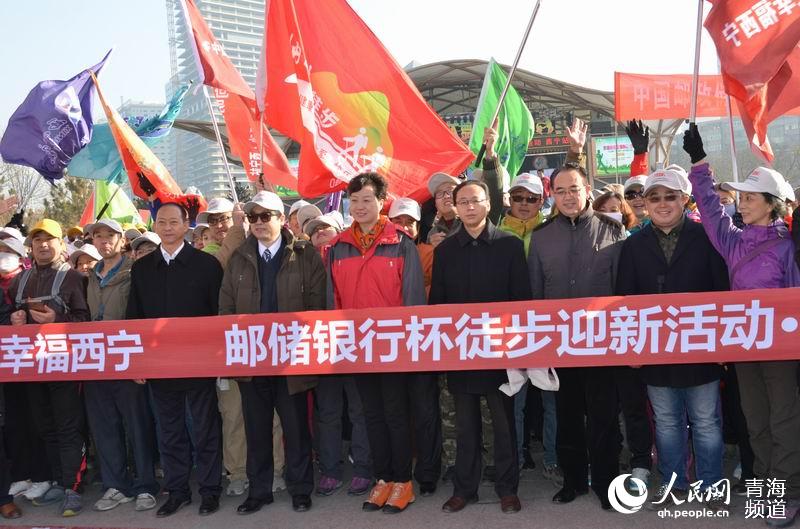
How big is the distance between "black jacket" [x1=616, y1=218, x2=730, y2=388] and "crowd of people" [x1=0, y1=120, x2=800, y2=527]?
0.01m

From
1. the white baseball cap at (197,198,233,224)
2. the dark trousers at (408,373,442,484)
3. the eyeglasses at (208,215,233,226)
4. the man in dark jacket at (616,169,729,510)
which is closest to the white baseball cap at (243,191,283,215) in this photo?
the white baseball cap at (197,198,233,224)

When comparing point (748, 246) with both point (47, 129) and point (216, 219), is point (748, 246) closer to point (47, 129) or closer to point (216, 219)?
point (216, 219)

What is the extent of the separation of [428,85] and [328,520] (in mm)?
36280

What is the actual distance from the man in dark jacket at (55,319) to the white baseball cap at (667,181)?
12.7 feet

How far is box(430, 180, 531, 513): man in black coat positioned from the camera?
4219 mm

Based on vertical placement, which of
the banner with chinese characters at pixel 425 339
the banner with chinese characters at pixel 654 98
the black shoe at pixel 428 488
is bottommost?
the black shoe at pixel 428 488

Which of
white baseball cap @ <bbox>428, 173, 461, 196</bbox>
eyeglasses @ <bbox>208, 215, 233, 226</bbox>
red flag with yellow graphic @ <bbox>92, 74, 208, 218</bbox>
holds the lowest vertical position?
eyeglasses @ <bbox>208, 215, 233, 226</bbox>

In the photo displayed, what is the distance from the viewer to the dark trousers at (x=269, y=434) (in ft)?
15.1

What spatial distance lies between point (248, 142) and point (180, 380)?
4.30 meters

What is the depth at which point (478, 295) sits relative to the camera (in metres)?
4.25

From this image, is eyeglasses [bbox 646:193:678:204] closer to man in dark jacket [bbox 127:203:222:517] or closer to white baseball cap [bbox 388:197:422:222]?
white baseball cap [bbox 388:197:422:222]

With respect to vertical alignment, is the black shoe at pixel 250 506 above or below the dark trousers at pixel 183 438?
below

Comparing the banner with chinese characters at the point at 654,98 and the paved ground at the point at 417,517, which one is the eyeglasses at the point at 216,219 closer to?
the paved ground at the point at 417,517

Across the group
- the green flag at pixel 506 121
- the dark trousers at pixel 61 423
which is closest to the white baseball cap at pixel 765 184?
the dark trousers at pixel 61 423
